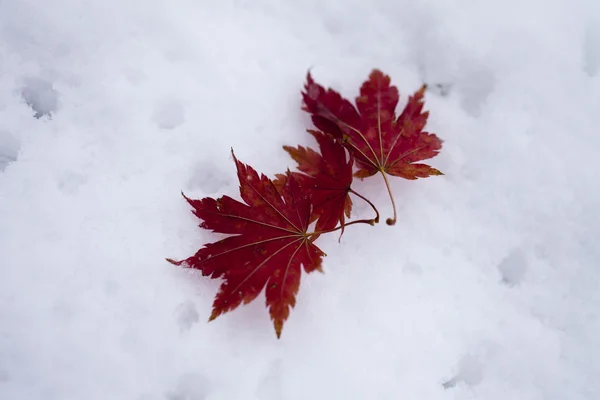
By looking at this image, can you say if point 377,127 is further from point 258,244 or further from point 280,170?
point 258,244

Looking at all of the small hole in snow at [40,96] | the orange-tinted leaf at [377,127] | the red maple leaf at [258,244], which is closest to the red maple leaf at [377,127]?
the orange-tinted leaf at [377,127]

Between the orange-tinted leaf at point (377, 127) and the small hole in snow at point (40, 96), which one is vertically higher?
the small hole in snow at point (40, 96)

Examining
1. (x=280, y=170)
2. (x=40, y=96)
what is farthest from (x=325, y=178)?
(x=40, y=96)

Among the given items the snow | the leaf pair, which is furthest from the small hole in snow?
the leaf pair

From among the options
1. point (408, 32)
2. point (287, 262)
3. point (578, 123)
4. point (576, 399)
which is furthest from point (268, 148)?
point (576, 399)

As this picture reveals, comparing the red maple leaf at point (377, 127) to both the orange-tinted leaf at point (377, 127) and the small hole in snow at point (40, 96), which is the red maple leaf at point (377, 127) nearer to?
the orange-tinted leaf at point (377, 127)
